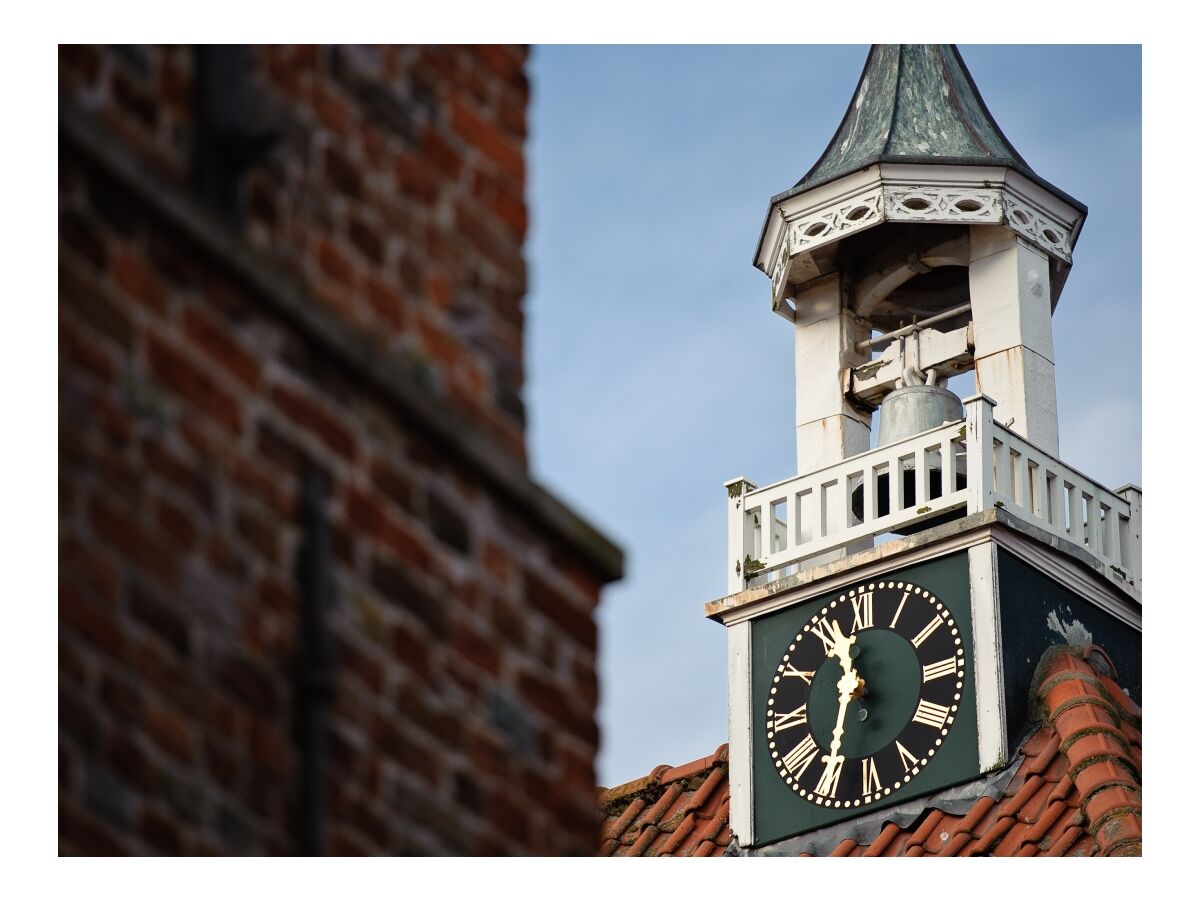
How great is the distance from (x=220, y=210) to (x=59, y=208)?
44cm

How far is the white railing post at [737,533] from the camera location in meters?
16.8

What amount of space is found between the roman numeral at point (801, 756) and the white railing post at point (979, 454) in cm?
144

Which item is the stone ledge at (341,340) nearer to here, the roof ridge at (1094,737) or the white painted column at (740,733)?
the roof ridge at (1094,737)

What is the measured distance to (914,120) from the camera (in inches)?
695

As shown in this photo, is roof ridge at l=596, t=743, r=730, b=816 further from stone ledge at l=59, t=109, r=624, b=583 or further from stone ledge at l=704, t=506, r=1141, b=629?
stone ledge at l=59, t=109, r=624, b=583

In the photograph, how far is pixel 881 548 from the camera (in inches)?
635

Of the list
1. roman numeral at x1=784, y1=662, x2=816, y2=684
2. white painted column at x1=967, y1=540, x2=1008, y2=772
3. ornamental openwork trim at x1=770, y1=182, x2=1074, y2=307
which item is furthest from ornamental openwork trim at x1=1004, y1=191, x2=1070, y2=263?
roman numeral at x1=784, y1=662, x2=816, y2=684

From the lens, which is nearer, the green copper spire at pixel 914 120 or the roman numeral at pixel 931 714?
the roman numeral at pixel 931 714

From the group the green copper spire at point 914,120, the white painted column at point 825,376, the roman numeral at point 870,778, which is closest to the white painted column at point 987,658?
the roman numeral at point 870,778

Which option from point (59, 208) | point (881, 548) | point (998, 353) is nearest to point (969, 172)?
point (998, 353)

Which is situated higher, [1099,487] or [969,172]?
[969,172]

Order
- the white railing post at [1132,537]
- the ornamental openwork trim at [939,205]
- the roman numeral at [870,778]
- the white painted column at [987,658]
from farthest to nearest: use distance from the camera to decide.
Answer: the ornamental openwork trim at [939,205], the white railing post at [1132,537], the roman numeral at [870,778], the white painted column at [987,658]

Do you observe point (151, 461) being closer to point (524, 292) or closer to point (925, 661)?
point (524, 292)

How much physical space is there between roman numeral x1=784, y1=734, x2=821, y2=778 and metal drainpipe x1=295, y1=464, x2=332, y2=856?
9.60 meters
